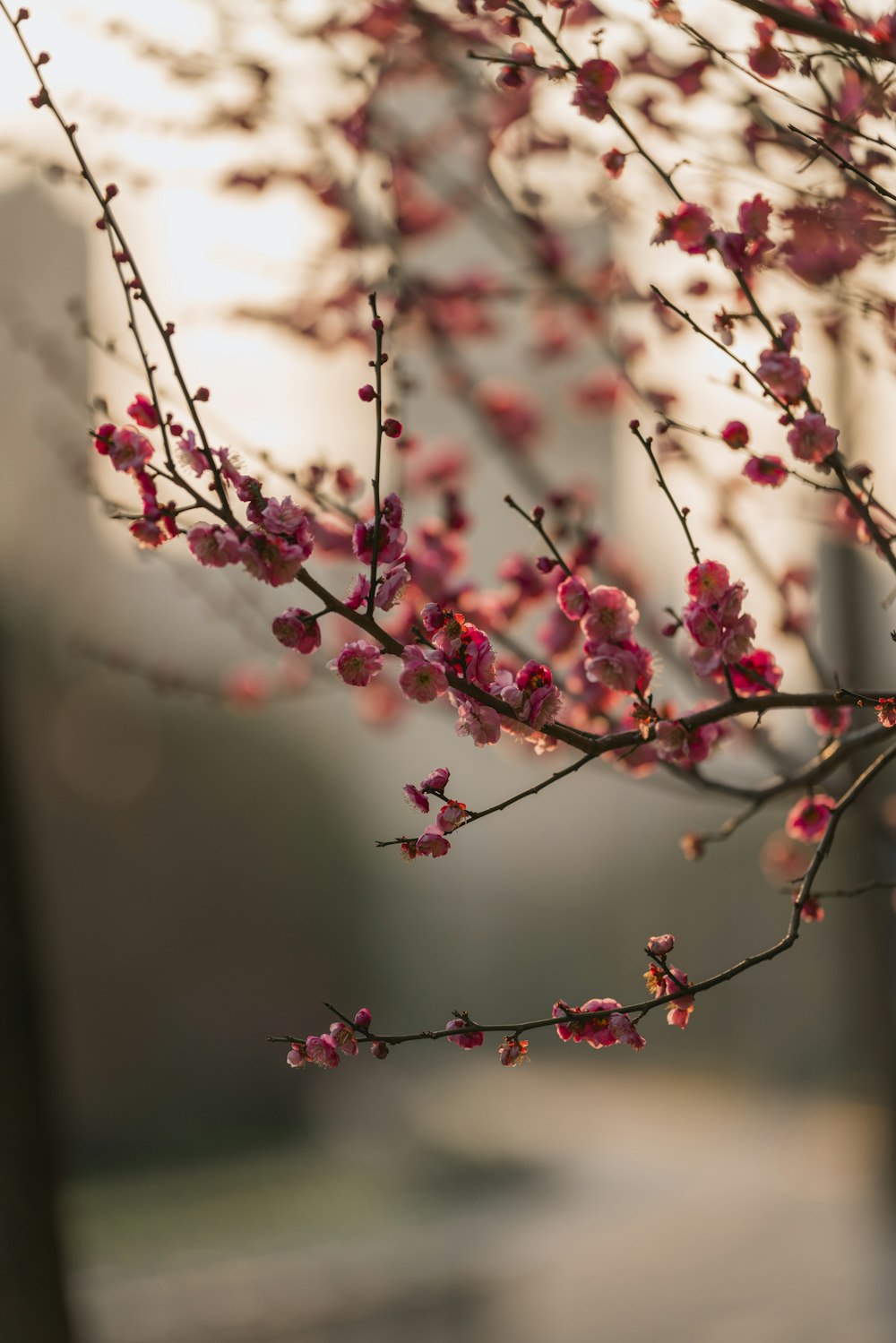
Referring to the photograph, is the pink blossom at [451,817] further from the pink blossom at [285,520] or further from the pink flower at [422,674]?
the pink blossom at [285,520]

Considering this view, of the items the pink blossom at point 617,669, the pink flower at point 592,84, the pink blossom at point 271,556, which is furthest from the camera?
the pink flower at point 592,84

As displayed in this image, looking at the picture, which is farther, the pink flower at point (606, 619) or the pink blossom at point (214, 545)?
the pink flower at point (606, 619)

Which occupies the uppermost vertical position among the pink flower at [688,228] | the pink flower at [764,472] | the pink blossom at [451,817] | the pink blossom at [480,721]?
the pink flower at [688,228]

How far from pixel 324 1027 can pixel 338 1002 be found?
19.7 inches

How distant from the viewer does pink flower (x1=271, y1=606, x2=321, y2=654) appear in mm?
1579

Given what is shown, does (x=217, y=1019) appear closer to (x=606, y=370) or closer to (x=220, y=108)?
(x=606, y=370)

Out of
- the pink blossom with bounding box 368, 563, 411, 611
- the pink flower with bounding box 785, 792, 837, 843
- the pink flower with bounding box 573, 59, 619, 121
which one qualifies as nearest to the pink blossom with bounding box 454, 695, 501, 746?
the pink blossom with bounding box 368, 563, 411, 611

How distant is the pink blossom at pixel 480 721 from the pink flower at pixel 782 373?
Result: 596 millimetres

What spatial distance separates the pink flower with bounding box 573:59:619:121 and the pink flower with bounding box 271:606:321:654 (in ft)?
2.94

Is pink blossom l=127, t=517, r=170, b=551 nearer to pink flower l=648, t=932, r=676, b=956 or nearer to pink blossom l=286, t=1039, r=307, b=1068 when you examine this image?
pink blossom l=286, t=1039, r=307, b=1068

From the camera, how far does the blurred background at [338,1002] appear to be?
636cm

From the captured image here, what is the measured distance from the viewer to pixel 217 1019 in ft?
48.3

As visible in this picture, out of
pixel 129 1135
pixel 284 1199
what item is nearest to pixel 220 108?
pixel 284 1199

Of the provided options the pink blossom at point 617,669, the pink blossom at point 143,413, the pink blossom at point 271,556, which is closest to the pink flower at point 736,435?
the pink blossom at point 617,669
